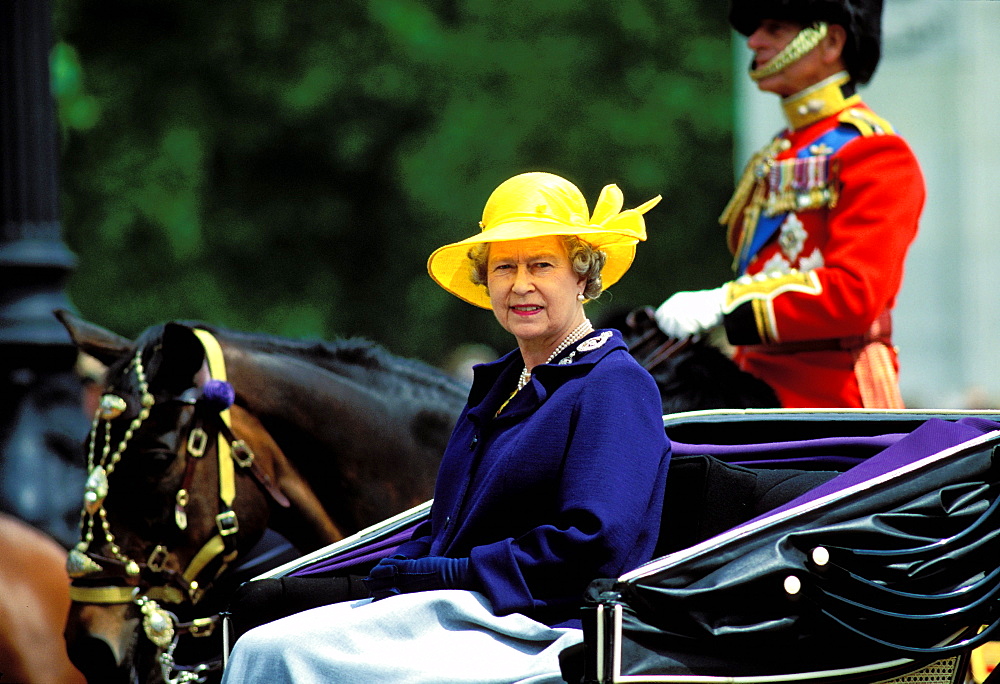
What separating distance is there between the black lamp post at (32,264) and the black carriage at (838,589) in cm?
383

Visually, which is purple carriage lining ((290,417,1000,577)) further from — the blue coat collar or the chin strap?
the chin strap

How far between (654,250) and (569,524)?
14736 millimetres

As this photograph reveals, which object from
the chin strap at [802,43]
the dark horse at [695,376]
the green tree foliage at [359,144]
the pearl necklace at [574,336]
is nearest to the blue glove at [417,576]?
the pearl necklace at [574,336]

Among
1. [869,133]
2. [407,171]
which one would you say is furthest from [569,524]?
[407,171]

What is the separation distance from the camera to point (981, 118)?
10.9 metres

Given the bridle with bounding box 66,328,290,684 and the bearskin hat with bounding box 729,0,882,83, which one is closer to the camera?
the bridle with bounding box 66,328,290,684

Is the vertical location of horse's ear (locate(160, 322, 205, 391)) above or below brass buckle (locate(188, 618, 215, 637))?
above

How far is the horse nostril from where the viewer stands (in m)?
4.07

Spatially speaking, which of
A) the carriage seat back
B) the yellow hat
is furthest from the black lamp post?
the carriage seat back

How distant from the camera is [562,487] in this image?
2896 millimetres

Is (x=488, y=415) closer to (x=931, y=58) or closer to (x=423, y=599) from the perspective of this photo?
(x=423, y=599)

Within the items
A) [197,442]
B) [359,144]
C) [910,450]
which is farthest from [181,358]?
[359,144]

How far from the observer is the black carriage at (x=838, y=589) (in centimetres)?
264

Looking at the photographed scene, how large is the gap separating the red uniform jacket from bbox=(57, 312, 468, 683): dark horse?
1.07m
